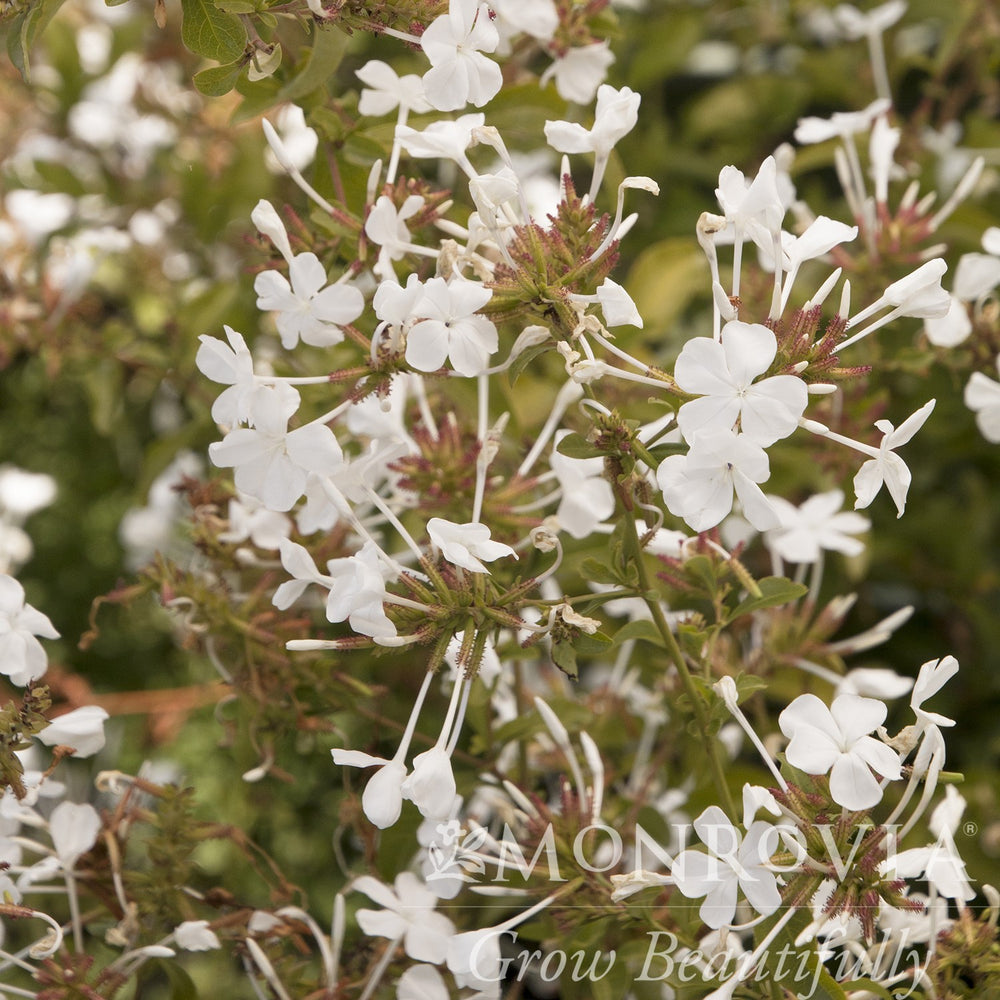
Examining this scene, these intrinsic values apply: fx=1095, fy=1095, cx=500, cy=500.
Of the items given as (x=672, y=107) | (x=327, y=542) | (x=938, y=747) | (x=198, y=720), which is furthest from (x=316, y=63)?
(x=672, y=107)

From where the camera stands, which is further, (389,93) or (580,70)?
(580,70)

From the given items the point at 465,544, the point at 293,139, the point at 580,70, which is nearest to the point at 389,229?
the point at 465,544

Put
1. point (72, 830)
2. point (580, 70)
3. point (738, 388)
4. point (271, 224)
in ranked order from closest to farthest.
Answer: point (738, 388) < point (271, 224) < point (72, 830) < point (580, 70)

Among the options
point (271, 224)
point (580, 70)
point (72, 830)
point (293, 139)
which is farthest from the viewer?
point (293, 139)

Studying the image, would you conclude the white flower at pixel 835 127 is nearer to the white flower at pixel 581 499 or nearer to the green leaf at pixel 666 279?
the green leaf at pixel 666 279

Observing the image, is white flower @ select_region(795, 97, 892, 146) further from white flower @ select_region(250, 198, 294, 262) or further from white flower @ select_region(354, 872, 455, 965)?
white flower @ select_region(354, 872, 455, 965)

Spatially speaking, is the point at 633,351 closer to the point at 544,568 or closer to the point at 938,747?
the point at 544,568

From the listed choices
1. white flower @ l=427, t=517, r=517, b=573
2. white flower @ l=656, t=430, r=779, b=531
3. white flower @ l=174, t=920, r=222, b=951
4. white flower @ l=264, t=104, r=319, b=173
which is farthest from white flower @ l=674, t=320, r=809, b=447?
white flower @ l=264, t=104, r=319, b=173

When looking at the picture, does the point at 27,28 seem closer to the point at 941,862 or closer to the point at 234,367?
the point at 234,367
